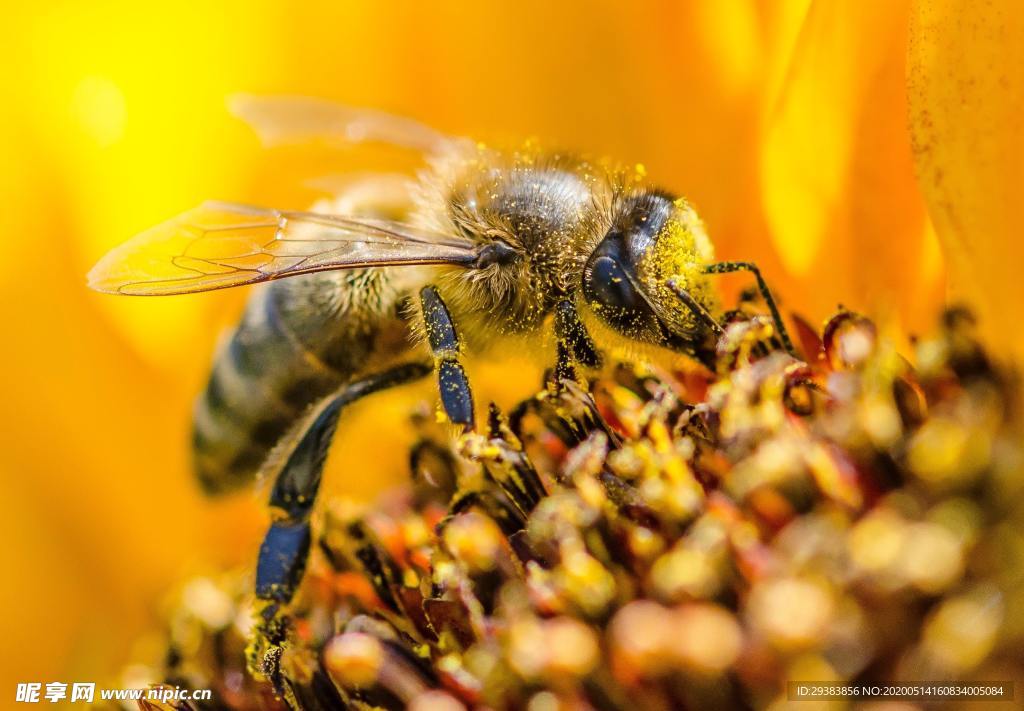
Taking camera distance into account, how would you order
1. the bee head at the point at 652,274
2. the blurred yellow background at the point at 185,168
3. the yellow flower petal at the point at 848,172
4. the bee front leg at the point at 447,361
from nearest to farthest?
the bee head at the point at 652,274, the bee front leg at the point at 447,361, the yellow flower petal at the point at 848,172, the blurred yellow background at the point at 185,168

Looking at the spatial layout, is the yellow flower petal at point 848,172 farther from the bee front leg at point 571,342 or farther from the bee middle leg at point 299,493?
the bee middle leg at point 299,493

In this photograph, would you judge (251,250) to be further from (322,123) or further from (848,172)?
(848,172)

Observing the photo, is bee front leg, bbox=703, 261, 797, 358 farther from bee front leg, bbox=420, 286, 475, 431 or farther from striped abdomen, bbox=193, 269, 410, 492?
striped abdomen, bbox=193, 269, 410, 492

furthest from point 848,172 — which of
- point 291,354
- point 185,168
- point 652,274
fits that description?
point 185,168

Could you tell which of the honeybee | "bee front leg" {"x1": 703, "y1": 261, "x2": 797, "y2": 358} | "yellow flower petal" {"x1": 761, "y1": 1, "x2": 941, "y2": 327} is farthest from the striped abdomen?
"yellow flower petal" {"x1": 761, "y1": 1, "x2": 941, "y2": 327}

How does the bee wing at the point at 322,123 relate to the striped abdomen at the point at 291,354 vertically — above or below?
above

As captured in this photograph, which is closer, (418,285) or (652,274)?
(652,274)

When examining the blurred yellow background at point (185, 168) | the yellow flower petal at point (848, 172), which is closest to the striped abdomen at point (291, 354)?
the blurred yellow background at point (185, 168)
